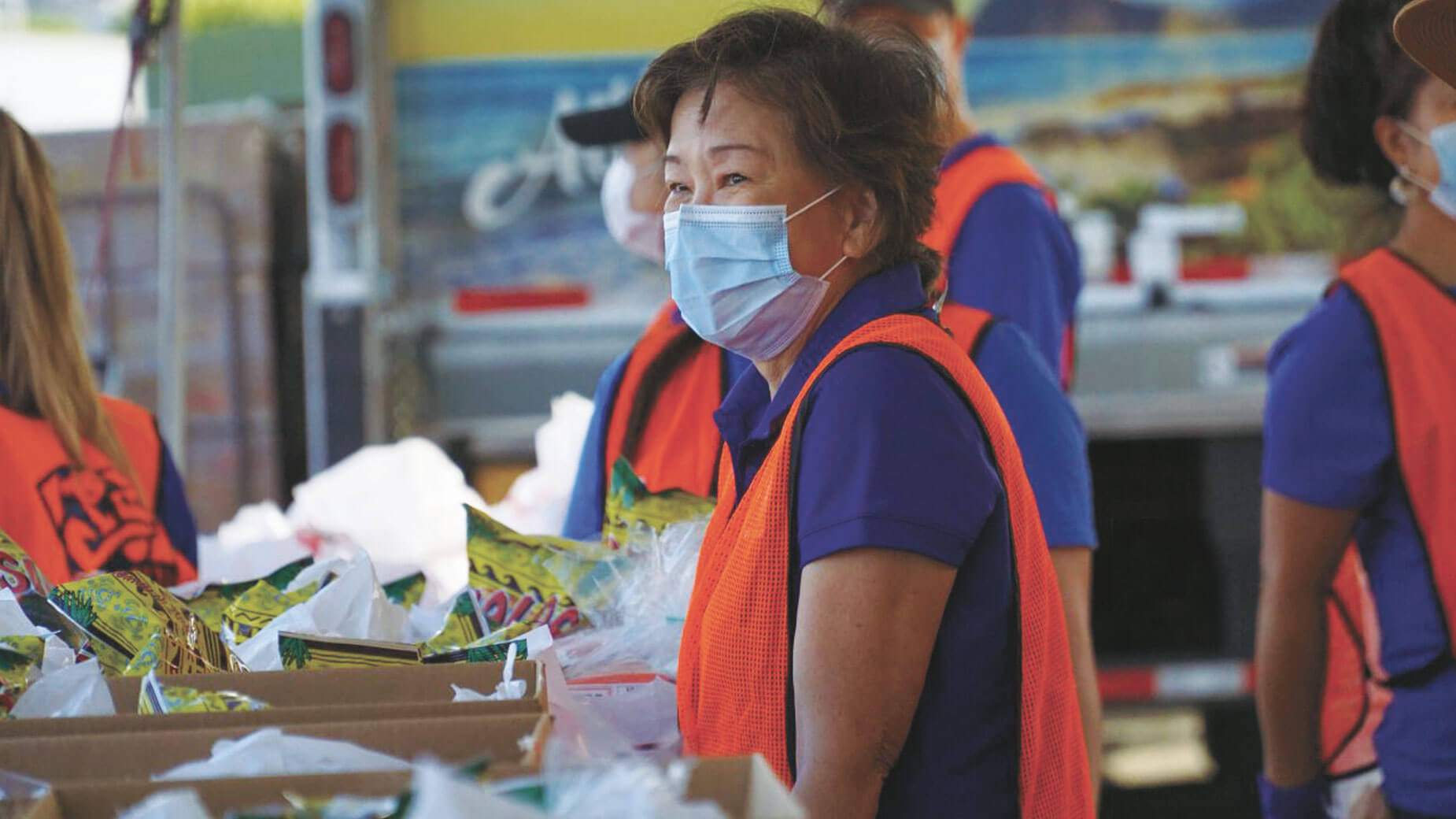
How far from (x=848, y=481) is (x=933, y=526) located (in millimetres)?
84

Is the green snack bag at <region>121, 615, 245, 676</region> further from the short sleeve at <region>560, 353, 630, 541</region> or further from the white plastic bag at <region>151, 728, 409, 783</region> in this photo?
the short sleeve at <region>560, 353, 630, 541</region>

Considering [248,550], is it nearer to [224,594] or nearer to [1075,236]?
[224,594]

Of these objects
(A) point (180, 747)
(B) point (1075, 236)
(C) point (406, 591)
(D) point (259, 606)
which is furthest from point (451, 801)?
(B) point (1075, 236)

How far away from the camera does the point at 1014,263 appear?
244cm

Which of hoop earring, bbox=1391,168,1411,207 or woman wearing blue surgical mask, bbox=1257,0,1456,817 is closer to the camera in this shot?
woman wearing blue surgical mask, bbox=1257,0,1456,817

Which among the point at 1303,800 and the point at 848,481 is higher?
the point at 848,481

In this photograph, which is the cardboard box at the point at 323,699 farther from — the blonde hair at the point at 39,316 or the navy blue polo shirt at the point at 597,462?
the blonde hair at the point at 39,316

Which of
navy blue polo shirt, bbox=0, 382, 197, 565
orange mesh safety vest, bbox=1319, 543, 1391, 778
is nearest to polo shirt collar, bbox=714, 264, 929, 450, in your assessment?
orange mesh safety vest, bbox=1319, 543, 1391, 778

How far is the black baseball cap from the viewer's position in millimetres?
2674

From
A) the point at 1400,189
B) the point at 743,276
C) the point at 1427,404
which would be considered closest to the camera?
the point at 743,276

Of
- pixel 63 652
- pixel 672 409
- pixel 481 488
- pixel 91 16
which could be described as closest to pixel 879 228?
pixel 672 409

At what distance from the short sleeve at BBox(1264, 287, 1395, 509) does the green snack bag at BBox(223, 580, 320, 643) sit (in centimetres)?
133

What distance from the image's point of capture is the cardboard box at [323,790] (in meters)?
0.94

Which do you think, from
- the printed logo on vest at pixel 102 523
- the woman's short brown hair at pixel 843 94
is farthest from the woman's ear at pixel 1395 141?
the printed logo on vest at pixel 102 523
